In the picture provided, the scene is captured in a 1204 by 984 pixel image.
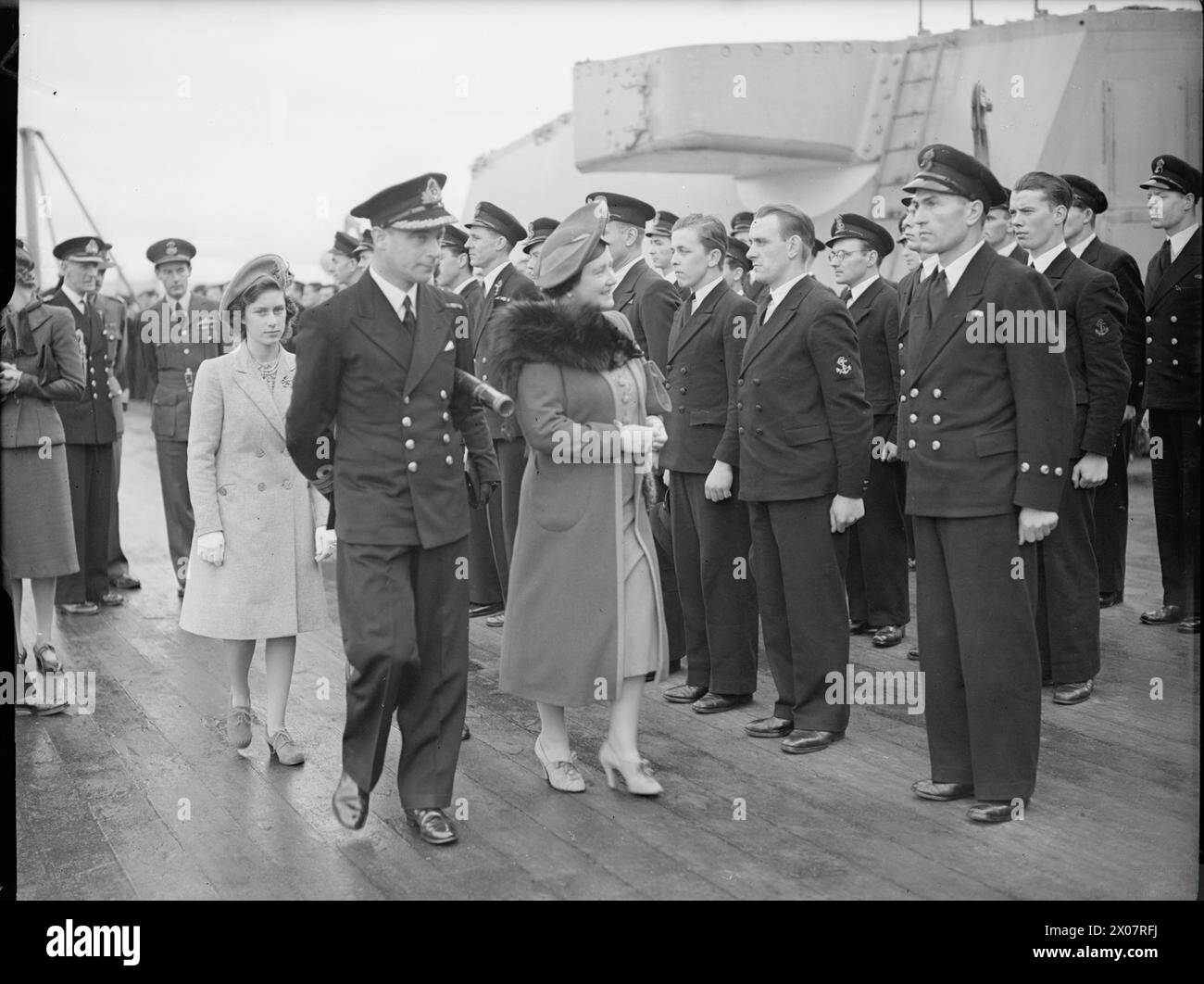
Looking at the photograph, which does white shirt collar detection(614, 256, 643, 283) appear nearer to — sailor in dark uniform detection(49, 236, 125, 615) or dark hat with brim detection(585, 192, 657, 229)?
dark hat with brim detection(585, 192, 657, 229)

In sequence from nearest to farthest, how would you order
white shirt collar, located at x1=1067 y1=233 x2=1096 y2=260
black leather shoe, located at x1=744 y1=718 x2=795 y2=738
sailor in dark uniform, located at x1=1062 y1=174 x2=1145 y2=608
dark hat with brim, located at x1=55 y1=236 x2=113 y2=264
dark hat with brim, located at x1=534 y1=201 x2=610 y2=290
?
dark hat with brim, located at x1=534 y1=201 x2=610 y2=290
black leather shoe, located at x1=744 y1=718 x2=795 y2=738
sailor in dark uniform, located at x1=1062 y1=174 x2=1145 y2=608
white shirt collar, located at x1=1067 y1=233 x2=1096 y2=260
dark hat with brim, located at x1=55 y1=236 x2=113 y2=264

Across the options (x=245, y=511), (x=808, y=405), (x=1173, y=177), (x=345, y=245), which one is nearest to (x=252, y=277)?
(x=245, y=511)

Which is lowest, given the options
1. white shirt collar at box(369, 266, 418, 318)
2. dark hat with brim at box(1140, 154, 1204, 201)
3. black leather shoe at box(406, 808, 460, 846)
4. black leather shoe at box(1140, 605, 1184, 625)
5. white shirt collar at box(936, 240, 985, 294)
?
black leather shoe at box(406, 808, 460, 846)

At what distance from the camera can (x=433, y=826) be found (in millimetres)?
4137

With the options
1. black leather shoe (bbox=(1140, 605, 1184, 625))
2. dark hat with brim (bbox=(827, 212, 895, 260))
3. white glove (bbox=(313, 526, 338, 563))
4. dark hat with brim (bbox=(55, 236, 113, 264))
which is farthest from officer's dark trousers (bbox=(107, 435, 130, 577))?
black leather shoe (bbox=(1140, 605, 1184, 625))

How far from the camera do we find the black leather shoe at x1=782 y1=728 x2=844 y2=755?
5.00 metres

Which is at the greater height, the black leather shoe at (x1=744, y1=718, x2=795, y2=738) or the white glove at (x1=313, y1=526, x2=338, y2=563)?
the white glove at (x1=313, y1=526, x2=338, y2=563)

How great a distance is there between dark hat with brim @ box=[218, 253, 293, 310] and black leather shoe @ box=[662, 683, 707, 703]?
2.41 meters

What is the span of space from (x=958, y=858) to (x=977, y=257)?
195cm

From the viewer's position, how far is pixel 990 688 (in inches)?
170

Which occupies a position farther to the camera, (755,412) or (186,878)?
(755,412)

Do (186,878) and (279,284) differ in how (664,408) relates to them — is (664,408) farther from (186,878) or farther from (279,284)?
(186,878)

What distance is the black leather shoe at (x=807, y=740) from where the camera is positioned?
500 centimetres
